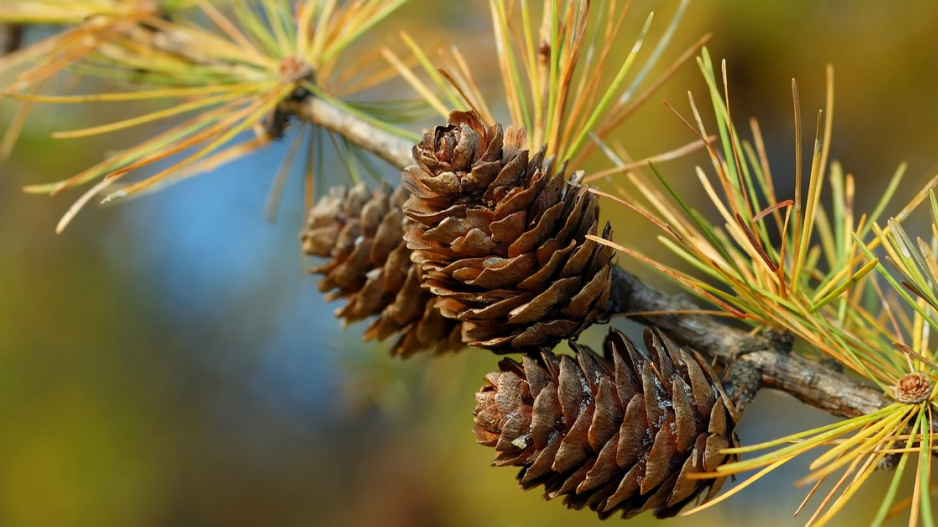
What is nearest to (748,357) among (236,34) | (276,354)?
(236,34)

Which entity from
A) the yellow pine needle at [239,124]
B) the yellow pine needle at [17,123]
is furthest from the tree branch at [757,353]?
the yellow pine needle at [17,123]

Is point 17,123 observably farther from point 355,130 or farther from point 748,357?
point 748,357

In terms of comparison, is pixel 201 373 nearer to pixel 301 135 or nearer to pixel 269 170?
pixel 269 170

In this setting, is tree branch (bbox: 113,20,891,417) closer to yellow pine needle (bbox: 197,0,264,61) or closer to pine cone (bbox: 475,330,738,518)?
pine cone (bbox: 475,330,738,518)

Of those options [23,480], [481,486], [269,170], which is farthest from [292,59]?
[269,170]

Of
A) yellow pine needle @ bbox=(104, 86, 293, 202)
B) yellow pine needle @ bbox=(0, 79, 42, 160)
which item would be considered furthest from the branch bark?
yellow pine needle @ bbox=(0, 79, 42, 160)

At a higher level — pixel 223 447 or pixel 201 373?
pixel 201 373
